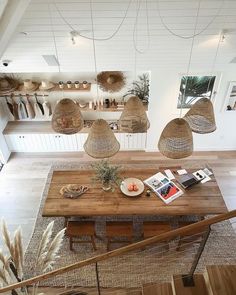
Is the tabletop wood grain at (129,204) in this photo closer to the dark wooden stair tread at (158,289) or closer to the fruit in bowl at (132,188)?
the fruit in bowl at (132,188)

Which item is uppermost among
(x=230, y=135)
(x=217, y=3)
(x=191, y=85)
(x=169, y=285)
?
(x=217, y=3)

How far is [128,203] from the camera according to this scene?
4473 millimetres

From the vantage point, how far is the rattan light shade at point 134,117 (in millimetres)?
3215

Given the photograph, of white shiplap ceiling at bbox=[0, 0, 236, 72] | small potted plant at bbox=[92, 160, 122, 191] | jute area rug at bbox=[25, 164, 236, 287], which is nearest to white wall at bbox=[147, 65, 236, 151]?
white shiplap ceiling at bbox=[0, 0, 236, 72]

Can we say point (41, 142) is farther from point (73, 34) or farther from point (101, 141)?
point (101, 141)

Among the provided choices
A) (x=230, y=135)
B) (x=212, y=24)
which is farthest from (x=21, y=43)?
(x=230, y=135)

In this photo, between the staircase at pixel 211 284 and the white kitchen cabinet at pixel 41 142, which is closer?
the staircase at pixel 211 284

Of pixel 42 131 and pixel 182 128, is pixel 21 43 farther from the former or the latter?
pixel 182 128

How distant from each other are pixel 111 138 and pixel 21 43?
240 cm

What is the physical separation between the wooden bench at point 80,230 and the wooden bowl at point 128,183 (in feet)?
2.50

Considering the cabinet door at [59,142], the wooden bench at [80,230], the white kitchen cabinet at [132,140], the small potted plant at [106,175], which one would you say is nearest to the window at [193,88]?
the white kitchen cabinet at [132,140]

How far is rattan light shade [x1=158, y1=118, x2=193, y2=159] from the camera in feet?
9.75

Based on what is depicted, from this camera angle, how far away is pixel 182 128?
9.70 feet

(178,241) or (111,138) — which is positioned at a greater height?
(111,138)
